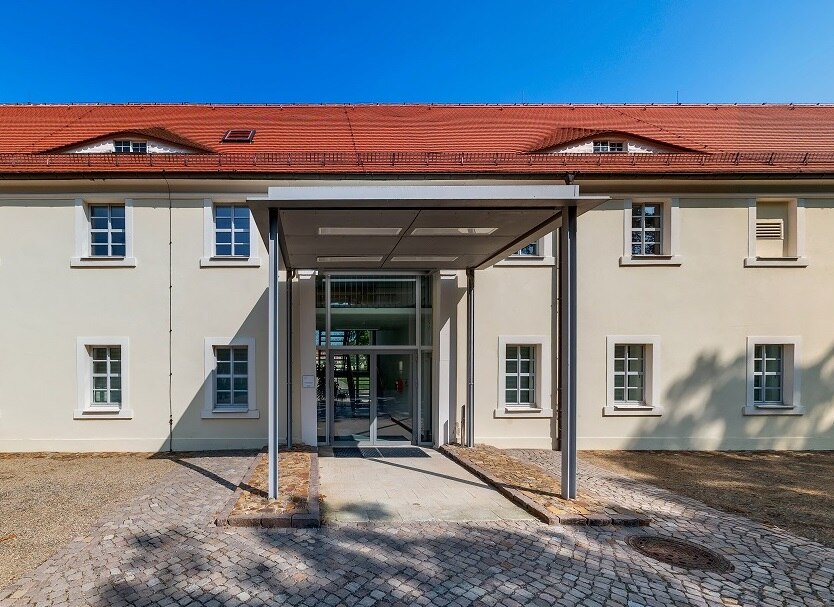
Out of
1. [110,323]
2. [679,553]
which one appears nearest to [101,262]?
[110,323]

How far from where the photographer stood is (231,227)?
11117 mm

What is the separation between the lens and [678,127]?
14305 mm

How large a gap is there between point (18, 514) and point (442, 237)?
23.1ft

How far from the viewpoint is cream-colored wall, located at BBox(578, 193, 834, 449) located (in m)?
11.2

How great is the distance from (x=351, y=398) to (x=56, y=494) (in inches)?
218

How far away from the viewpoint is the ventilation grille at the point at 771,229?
11500mm

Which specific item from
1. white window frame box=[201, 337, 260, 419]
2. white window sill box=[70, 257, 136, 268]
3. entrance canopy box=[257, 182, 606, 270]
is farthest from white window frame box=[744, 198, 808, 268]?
white window sill box=[70, 257, 136, 268]

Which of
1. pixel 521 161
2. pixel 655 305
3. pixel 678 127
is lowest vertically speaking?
pixel 655 305

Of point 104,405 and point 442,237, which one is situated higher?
point 442,237

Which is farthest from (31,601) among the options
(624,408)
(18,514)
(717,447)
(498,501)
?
(717,447)

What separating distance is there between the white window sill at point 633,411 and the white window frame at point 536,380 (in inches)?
49.9

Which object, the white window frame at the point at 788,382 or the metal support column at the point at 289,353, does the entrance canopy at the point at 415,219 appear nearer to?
the metal support column at the point at 289,353

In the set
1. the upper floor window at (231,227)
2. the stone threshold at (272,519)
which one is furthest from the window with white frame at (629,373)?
the upper floor window at (231,227)

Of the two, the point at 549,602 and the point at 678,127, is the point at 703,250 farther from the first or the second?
the point at 549,602
